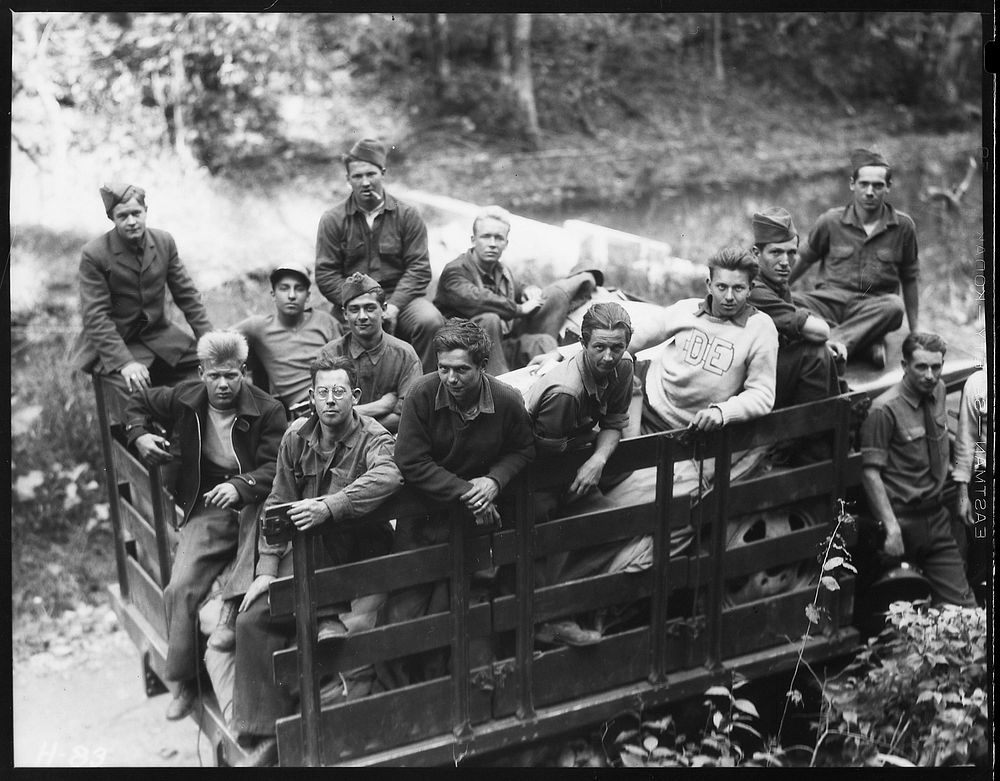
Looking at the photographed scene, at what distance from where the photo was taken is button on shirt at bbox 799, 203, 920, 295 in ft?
22.5

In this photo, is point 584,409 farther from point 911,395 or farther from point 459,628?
point 911,395

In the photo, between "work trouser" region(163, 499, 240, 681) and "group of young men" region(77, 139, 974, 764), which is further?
"work trouser" region(163, 499, 240, 681)

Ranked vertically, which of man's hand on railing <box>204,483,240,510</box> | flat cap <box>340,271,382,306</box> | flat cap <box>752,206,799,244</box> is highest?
flat cap <box>752,206,799,244</box>

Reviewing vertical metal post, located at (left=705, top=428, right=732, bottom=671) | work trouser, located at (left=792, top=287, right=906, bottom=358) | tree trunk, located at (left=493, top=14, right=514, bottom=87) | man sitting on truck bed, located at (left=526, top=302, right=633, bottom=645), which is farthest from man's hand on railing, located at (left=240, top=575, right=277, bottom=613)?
Result: tree trunk, located at (left=493, top=14, right=514, bottom=87)

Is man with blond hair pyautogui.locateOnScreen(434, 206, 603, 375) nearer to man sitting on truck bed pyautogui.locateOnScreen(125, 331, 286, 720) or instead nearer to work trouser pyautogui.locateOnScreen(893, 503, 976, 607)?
man sitting on truck bed pyautogui.locateOnScreen(125, 331, 286, 720)

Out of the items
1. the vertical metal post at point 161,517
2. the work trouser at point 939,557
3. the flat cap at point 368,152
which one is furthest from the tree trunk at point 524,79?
the vertical metal post at point 161,517

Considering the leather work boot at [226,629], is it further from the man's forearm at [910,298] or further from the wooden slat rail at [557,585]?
the man's forearm at [910,298]

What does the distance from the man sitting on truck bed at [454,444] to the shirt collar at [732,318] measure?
1150 millimetres

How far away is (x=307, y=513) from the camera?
15.2 feet

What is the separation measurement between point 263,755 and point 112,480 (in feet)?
6.92

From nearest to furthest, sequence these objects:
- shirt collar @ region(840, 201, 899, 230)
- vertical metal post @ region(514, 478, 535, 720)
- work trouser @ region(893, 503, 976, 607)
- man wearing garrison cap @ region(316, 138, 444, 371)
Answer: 1. vertical metal post @ region(514, 478, 535, 720)
2. work trouser @ region(893, 503, 976, 607)
3. man wearing garrison cap @ region(316, 138, 444, 371)
4. shirt collar @ region(840, 201, 899, 230)

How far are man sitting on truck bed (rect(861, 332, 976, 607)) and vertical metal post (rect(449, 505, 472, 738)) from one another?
2.17 metres

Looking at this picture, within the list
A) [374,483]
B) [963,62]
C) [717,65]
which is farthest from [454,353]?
[963,62]

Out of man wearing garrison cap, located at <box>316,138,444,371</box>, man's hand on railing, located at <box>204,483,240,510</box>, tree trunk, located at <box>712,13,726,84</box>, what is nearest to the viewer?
man's hand on railing, located at <box>204,483,240,510</box>
